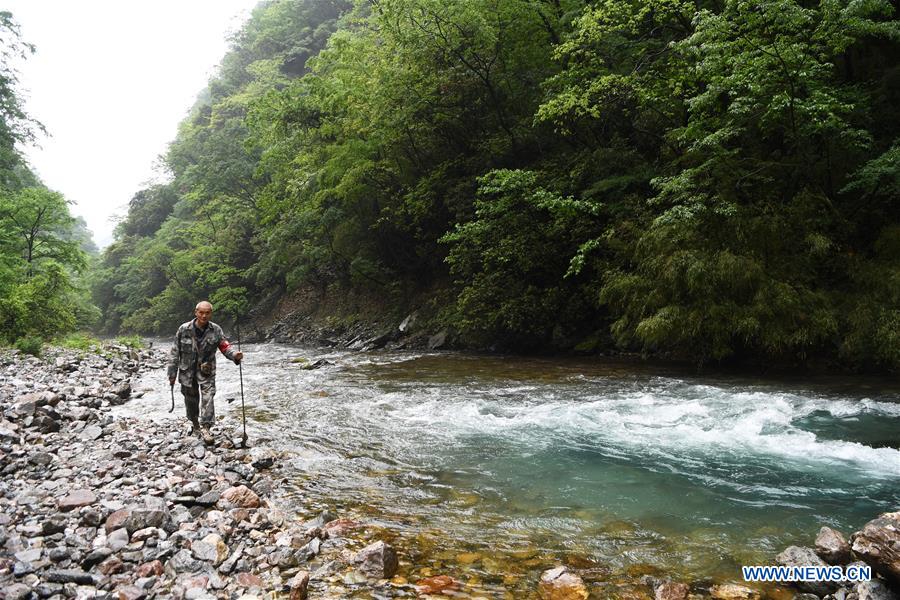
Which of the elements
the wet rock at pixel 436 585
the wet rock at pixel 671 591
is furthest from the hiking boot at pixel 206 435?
the wet rock at pixel 671 591

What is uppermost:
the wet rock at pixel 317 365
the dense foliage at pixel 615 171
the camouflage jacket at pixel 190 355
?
the dense foliage at pixel 615 171

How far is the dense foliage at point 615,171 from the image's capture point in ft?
33.2

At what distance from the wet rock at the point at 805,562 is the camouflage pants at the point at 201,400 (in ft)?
22.4

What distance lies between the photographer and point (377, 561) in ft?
12.0

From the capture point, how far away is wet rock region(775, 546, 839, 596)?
10.5ft

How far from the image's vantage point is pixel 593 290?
1445cm

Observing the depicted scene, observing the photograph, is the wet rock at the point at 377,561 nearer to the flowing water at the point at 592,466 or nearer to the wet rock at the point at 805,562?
the flowing water at the point at 592,466

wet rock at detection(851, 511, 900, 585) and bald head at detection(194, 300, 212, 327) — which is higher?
bald head at detection(194, 300, 212, 327)

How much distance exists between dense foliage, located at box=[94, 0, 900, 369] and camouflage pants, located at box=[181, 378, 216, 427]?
27.9 ft

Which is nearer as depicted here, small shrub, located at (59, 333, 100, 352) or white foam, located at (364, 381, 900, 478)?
white foam, located at (364, 381, 900, 478)

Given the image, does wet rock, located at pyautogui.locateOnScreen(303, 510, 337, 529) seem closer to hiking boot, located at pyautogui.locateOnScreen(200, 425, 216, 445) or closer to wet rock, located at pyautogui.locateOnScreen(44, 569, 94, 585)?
wet rock, located at pyautogui.locateOnScreen(44, 569, 94, 585)

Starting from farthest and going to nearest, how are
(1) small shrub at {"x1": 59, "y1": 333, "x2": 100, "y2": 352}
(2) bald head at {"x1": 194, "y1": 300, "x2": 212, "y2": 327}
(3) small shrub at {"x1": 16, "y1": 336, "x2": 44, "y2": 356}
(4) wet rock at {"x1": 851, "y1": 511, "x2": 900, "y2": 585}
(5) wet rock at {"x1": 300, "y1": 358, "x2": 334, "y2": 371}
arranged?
(1) small shrub at {"x1": 59, "y1": 333, "x2": 100, "y2": 352} → (5) wet rock at {"x1": 300, "y1": 358, "x2": 334, "y2": 371} → (3) small shrub at {"x1": 16, "y1": 336, "x2": 44, "y2": 356} → (2) bald head at {"x1": 194, "y1": 300, "x2": 212, "y2": 327} → (4) wet rock at {"x1": 851, "y1": 511, "x2": 900, "y2": 585}

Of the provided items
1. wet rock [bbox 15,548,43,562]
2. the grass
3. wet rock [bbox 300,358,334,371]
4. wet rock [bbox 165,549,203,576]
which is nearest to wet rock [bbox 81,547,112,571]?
wet rock [bbox 15,548,43,562]

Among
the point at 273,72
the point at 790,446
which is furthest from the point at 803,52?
the point at 273,72
